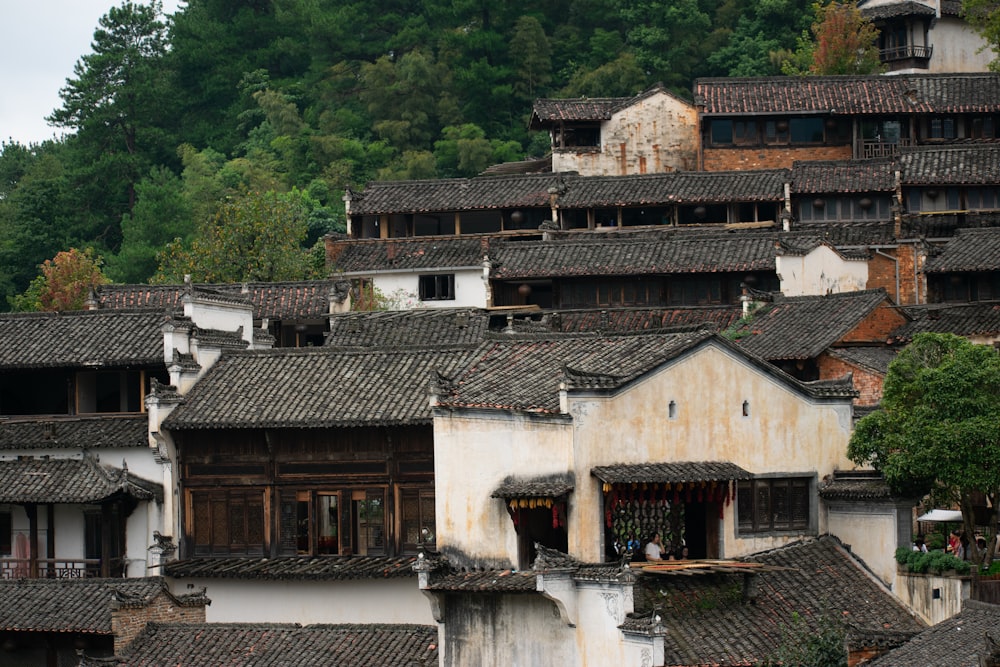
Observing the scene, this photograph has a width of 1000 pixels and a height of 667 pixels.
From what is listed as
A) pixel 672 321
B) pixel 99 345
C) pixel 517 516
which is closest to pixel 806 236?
pixel 672 321

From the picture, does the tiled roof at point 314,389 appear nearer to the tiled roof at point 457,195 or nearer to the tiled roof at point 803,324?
the tiled roof at point 803,324

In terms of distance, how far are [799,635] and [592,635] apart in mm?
4067

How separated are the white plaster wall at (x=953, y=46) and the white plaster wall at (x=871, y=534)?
168ft

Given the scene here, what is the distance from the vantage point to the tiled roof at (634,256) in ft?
219

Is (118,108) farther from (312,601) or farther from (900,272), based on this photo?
(312,601)

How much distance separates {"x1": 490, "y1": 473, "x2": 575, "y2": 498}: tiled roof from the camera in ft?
125

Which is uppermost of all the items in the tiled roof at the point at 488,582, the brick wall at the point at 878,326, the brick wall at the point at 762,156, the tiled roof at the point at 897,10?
the tiled roof at the point at 897,10

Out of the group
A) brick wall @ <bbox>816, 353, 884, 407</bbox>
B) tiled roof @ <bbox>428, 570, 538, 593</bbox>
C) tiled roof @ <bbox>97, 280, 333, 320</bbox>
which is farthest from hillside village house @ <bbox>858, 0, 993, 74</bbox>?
tiled roof @ <bbox>428, 570, 538, 593</bbox>

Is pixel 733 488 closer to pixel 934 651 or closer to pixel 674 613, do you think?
pixel 674 613

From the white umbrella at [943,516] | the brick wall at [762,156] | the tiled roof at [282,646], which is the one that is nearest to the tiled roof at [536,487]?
the tiled roof at [282,646]

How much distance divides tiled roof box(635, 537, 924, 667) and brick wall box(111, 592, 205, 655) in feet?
37.2

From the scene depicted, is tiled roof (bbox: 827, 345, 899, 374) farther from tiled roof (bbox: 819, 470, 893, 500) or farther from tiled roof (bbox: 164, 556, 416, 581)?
tiled roof (bbox: 164, 556, 416, 581)

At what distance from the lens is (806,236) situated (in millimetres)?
67312

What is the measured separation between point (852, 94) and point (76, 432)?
3955 centimetres
